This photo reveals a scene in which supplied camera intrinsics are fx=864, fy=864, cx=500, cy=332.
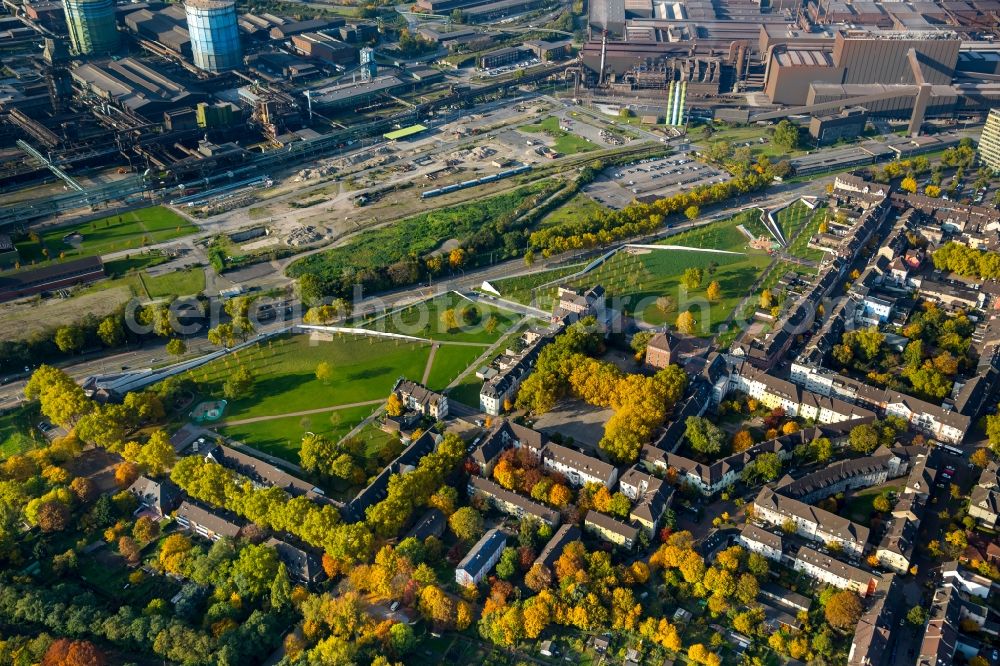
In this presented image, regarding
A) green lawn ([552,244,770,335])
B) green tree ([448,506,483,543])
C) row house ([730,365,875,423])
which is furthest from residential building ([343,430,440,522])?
row house ([730,365,875,423])

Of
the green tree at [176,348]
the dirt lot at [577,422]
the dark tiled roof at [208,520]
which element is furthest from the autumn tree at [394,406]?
the green tree at [176,348]

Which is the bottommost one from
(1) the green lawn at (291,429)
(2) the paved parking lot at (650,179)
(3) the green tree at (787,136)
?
(1) the green lawn at (291,429)

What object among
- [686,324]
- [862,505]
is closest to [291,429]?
[686,324]

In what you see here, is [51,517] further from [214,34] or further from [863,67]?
[863,67]

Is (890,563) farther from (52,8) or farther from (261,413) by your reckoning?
(52,8)

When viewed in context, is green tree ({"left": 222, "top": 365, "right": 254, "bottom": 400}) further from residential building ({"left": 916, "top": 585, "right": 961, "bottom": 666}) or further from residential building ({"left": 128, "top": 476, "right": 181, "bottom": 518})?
residential building ({"left": 916, "top": 585, "right": 961, "bottom": 666})

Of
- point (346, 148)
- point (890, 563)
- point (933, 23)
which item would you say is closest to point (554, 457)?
point (890, 563)

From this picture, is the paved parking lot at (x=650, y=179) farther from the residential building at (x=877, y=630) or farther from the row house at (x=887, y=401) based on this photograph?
the residential building at (x=877, y=630)
